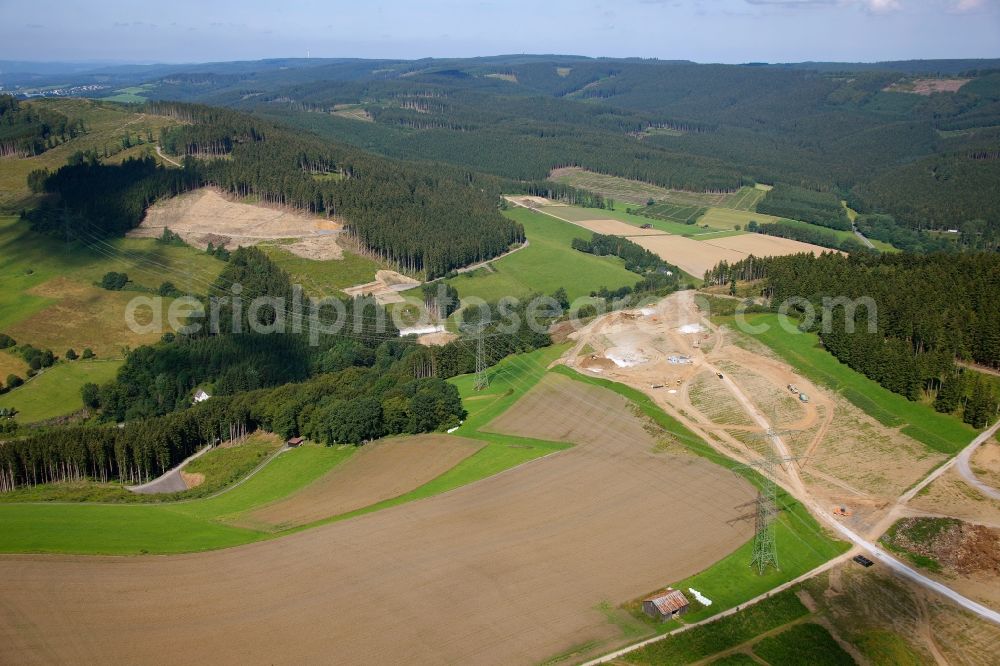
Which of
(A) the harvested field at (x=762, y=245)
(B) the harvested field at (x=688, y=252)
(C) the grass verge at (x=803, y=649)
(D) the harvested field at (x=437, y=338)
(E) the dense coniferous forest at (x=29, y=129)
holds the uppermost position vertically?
(E) the dense coniferous forest at (x=29, y=129)

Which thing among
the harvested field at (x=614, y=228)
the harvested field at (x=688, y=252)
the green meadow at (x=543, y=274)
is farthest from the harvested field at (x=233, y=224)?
the harvested field at (x=688, y=252)

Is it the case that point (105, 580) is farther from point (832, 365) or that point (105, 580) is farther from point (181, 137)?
point (181, 137)

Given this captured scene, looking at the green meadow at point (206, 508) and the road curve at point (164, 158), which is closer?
the green meadow at point (206, 508)

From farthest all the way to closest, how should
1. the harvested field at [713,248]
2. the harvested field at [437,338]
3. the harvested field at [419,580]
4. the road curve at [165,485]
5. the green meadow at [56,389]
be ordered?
the harvested field at [713,248]
the harvested field at [437,338]
the green meadow at [56,389]
the road curve at [165,485]
the harvested field at [419,580]

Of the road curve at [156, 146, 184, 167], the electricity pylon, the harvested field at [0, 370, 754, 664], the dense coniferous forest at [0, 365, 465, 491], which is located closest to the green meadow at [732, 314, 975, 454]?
the harvested field at [0, 370, 754, 664]

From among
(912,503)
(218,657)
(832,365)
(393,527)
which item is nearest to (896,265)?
(832,365)

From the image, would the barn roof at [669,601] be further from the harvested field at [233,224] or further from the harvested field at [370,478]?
the harvested field at [233,224]

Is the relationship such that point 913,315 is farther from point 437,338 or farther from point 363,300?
point 363,300

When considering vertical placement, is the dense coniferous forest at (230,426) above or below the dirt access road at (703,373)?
below

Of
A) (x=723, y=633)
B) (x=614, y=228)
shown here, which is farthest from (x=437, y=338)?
(x=614, y=228)
